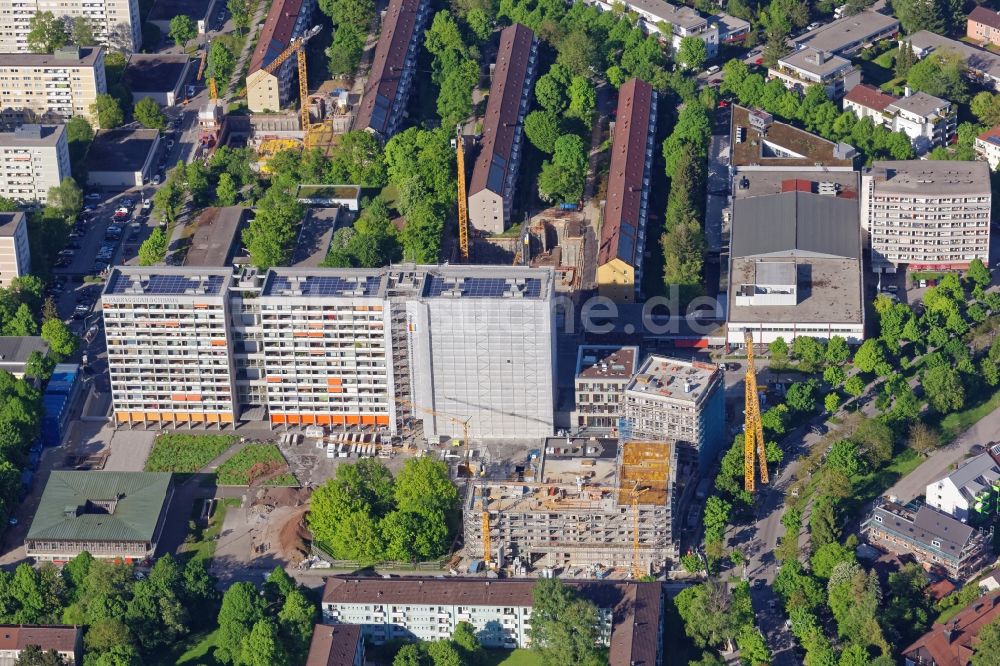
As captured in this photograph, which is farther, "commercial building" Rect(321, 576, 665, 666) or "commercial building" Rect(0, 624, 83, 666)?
"commercial building" Rect(321, 576, 665, 666)

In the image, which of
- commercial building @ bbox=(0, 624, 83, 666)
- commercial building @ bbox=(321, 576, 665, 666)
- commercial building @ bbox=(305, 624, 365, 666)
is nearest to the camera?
commercial building @ bbox=(305, 624, 365, 666)

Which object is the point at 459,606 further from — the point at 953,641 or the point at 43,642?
the point at 953,641

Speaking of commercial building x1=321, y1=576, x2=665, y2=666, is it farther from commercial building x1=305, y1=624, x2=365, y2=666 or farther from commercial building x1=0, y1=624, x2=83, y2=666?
commercial building x1=0, y1=624, x2=83, y2=666

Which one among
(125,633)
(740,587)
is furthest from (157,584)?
(740,587)

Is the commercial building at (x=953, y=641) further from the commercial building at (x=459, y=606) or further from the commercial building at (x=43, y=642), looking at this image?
the commercial building at (x=43, y=642)

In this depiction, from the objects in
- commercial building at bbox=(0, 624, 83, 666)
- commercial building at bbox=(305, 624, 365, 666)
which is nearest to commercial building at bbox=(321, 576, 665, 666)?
commercial building at bbox=(305, 624, 365, 666)

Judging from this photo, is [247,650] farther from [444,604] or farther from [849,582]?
[849,582]
